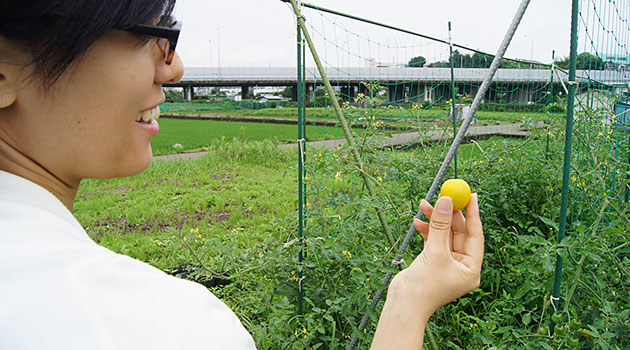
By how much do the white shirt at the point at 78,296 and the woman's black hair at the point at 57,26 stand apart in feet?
0.52

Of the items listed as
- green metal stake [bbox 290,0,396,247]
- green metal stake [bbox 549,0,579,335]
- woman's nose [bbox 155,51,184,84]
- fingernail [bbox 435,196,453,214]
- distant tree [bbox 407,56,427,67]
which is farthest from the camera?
distant tree [bbox 407,56,427,67]

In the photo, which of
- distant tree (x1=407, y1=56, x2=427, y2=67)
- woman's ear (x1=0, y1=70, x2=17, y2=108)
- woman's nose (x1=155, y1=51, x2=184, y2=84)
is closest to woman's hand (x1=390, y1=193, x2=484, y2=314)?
woman's nose (x1=155, y1=51, x2=184, y2=84)

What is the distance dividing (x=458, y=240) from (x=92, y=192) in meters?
6.49

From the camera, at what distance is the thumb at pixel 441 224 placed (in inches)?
32.5

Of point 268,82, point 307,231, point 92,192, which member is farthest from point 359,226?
point 268,82

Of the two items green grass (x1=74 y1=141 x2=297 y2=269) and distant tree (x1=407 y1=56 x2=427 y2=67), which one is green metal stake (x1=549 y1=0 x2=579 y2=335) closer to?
green grass (x1=74 y1=141 x2=297 y2=269)

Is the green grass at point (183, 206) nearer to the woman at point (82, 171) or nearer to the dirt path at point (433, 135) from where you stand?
the dirt path at point (433, 135)

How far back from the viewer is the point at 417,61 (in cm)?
456

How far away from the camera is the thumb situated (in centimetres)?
83

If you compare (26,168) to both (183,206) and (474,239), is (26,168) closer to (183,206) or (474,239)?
(474,239)

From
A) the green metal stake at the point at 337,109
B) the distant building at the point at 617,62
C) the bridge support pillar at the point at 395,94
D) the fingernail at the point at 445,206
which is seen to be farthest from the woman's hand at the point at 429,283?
the distant building at the point at 617,62

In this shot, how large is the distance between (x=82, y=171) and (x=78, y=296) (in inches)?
11.1

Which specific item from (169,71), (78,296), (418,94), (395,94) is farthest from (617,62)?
(78,296)

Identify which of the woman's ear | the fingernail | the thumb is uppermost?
the woman's ear
